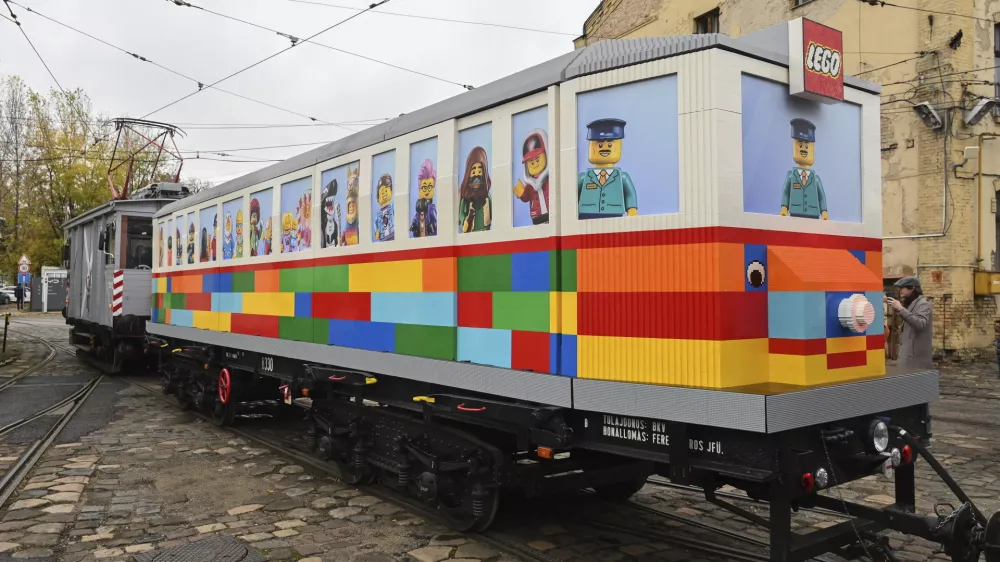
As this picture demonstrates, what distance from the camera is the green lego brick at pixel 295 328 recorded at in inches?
281

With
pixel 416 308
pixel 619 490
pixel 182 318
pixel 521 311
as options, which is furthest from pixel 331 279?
pixel 182 318

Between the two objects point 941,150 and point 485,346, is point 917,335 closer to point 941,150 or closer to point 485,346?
point 485,346

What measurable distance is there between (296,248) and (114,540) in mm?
3100

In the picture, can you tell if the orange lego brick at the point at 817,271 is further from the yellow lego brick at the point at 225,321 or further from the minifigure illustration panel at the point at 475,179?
the yellow lego brick at the point at 225,321

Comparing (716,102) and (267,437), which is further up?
(716,102)

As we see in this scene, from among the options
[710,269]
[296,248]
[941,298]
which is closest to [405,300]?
[296,248]

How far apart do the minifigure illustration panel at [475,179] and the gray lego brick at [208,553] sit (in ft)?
8.85

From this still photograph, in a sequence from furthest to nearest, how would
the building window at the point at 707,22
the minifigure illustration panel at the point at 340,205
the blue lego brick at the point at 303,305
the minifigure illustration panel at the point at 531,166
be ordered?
the building window at the point at 707,22
the blue lego brick at the point at 303,305
the minifigure illustration panel at the point at 340,205
the minifigure illustration panel at the point at 531,166

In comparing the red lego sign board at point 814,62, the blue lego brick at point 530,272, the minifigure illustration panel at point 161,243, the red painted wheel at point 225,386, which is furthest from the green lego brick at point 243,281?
the red lego sign board at point 814,62

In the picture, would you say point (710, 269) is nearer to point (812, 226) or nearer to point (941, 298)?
point (812, 226)

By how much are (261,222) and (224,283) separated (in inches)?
54.8

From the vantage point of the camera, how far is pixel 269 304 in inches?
313

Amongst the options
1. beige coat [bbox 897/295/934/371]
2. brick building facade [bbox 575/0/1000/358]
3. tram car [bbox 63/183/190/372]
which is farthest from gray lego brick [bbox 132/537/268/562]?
brick building facade [bbox 575/0/1000/358]

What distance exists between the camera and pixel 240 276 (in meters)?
8.70
